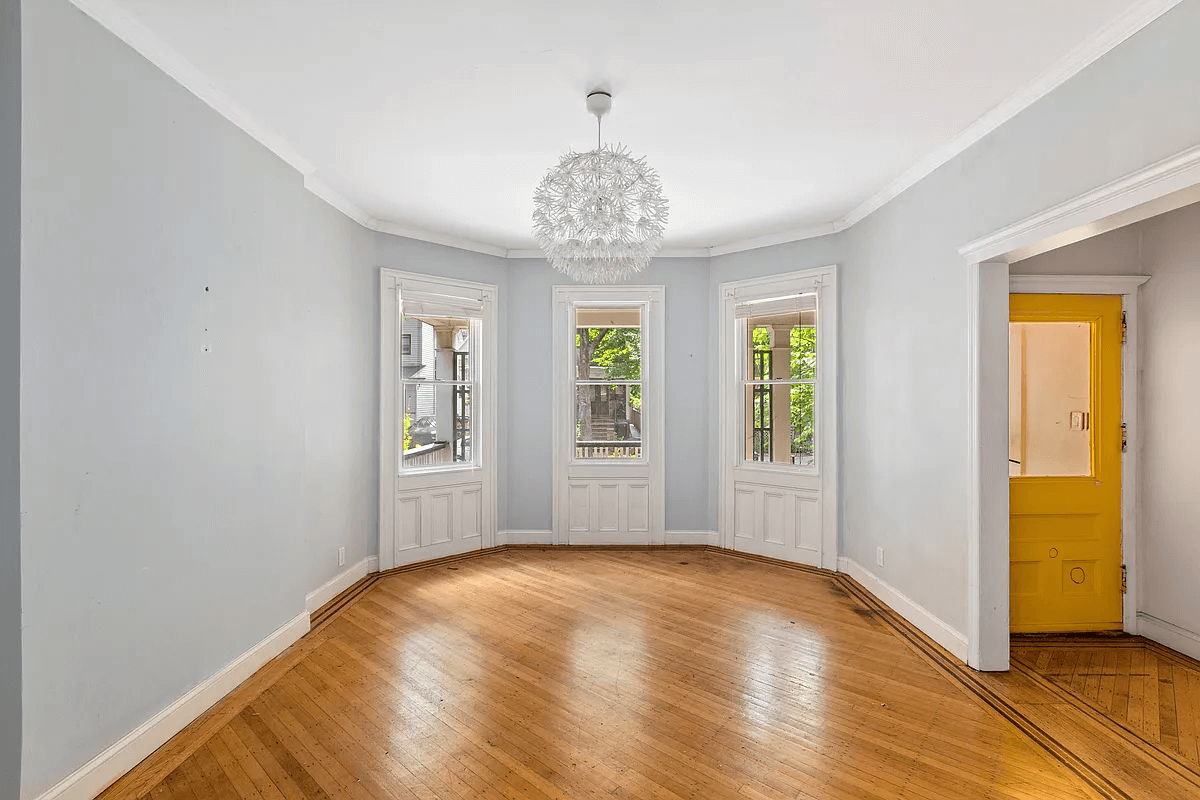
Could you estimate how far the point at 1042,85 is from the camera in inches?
103

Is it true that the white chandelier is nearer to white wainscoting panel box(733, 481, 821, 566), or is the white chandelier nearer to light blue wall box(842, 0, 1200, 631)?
light blue wall box(842, 0, 1200, 631)

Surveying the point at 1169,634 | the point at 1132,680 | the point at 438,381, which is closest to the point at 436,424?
the point at 438,381

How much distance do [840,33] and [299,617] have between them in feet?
13.3

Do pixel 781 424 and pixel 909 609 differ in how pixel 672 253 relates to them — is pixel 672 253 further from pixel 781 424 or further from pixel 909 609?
pixel 909 609

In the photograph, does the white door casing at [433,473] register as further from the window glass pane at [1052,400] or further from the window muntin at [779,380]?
the window glass pane at [1052,400]

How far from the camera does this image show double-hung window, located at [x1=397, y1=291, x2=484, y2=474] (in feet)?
16.2

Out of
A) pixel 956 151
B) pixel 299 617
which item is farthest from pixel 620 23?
pixel 299 617

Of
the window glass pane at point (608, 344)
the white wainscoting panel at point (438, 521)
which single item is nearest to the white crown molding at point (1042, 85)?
the window glass pane at point (608, 344)

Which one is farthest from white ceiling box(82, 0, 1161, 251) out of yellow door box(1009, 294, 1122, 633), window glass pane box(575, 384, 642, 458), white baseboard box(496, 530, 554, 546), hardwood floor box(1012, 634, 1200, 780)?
white baseboard box(496, 530, 554, 546)

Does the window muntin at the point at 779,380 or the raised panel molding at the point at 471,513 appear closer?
the window muntin at the point at 779,380

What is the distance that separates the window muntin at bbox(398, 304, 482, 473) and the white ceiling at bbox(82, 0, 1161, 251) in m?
1.42

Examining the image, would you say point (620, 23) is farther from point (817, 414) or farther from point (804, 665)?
point (817, 414)

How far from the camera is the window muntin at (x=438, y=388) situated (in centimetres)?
493

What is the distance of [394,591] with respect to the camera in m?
4.29
